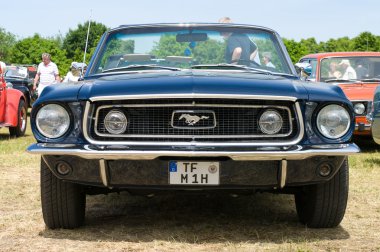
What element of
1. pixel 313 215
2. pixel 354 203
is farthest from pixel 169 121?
pixel 354 203

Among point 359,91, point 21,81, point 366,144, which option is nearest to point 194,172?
point 359,91

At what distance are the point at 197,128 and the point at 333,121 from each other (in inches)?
33.3

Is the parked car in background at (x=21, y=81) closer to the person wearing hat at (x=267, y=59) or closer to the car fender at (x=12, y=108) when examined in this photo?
the car fender at (x=12, y=108)

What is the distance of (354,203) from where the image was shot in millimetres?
5816

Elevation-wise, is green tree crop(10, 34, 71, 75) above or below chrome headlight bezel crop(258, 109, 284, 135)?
above

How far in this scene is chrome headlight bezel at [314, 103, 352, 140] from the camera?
419 centimetres

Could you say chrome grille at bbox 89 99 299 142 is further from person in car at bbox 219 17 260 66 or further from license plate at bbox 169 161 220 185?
person in car at bbox 219 17 260 66

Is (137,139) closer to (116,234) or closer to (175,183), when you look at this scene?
(175,183)

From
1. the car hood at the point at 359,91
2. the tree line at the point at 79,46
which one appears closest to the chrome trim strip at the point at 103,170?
the car hood at the point at 359,91

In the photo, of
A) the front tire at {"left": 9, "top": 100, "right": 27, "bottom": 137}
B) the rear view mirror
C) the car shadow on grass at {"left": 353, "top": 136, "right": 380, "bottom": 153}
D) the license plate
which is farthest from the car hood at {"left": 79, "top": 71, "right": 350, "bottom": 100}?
the front tire at {"left": 9, "top": 100, "right": 27, "bottom": 137}

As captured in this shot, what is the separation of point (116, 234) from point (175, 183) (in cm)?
66

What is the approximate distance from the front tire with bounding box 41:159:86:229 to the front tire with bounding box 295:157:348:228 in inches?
59.9

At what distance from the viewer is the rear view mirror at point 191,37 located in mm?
5441

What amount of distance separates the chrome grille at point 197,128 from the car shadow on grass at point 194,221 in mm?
683
